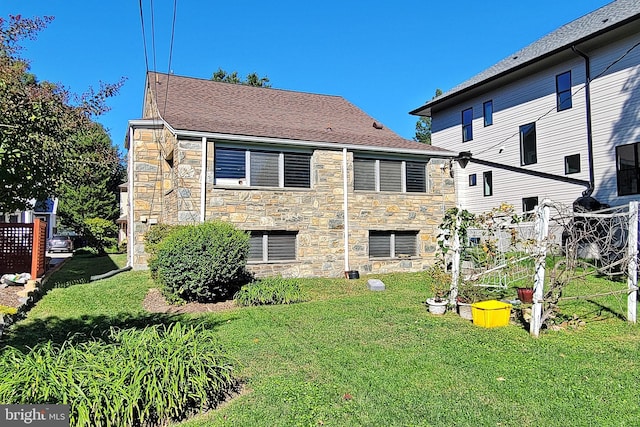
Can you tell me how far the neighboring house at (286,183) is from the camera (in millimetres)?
11359

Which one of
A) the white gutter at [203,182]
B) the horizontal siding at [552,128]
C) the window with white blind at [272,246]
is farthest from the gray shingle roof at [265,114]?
the horizontal siding at [552,128]

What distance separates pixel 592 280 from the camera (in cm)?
1074

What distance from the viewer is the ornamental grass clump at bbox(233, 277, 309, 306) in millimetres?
8820

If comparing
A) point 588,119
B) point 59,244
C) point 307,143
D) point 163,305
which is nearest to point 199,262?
point 163,305

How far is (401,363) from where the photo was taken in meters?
4.83

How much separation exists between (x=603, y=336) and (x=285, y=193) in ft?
26.9

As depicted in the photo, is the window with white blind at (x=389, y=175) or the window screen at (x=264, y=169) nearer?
the window screen at (x=264, y=169)

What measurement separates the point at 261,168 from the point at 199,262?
160 inches

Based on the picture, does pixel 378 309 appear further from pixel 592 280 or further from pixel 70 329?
pixel 592 280

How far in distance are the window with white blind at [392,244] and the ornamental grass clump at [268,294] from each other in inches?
183

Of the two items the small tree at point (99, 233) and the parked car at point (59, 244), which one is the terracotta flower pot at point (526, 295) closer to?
the small tree at point (99, 233)

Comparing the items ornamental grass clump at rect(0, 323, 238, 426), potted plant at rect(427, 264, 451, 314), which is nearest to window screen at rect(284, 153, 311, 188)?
potted plant at rect(427, 264, 451, 314)

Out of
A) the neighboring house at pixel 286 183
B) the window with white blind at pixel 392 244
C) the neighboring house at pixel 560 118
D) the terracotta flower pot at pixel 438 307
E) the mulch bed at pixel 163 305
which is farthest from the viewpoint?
the neighboring house at pixel 560 118

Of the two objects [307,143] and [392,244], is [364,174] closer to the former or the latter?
[307,143]
